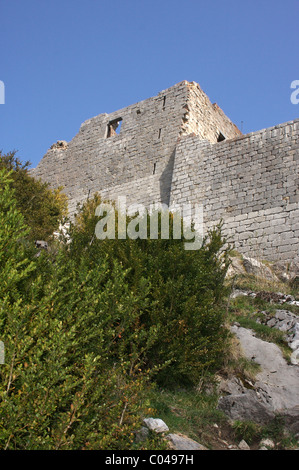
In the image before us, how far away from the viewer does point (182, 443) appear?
15.2 ft

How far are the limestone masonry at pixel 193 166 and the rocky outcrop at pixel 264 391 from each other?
16.8ft

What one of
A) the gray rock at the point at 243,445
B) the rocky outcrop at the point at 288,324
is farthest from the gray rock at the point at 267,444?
the rocky outcrop at the point at 288,324

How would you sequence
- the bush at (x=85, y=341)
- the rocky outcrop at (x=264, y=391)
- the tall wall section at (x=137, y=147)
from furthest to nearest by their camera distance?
1. the tall wall section at (x=137, y=147)
2. the rocky outcrop at (x=264, y=391)
3. the bush at (x=85, y=341)

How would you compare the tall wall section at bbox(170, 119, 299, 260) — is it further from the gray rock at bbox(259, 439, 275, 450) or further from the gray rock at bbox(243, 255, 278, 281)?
the gray rock at bbox(259, 439, 275, 450)

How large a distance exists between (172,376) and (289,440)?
70.6 inches

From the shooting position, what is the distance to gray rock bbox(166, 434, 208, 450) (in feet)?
14.9

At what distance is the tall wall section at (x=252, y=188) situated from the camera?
40.7 ft

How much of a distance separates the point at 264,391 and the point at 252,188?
8127 mm

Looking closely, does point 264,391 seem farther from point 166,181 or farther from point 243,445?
point 166,181

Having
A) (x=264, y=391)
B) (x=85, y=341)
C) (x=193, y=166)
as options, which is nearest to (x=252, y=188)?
(x=193, y=166)

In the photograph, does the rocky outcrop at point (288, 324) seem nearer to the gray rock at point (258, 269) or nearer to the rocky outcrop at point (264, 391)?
the rocky outcrop at point (264, 391)

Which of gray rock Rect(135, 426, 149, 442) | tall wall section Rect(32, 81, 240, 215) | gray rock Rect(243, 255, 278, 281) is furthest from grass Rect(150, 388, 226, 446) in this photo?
tall wall section Rect(32, 81, 240, 215)

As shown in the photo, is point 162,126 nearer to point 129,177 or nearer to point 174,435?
point 129,177
